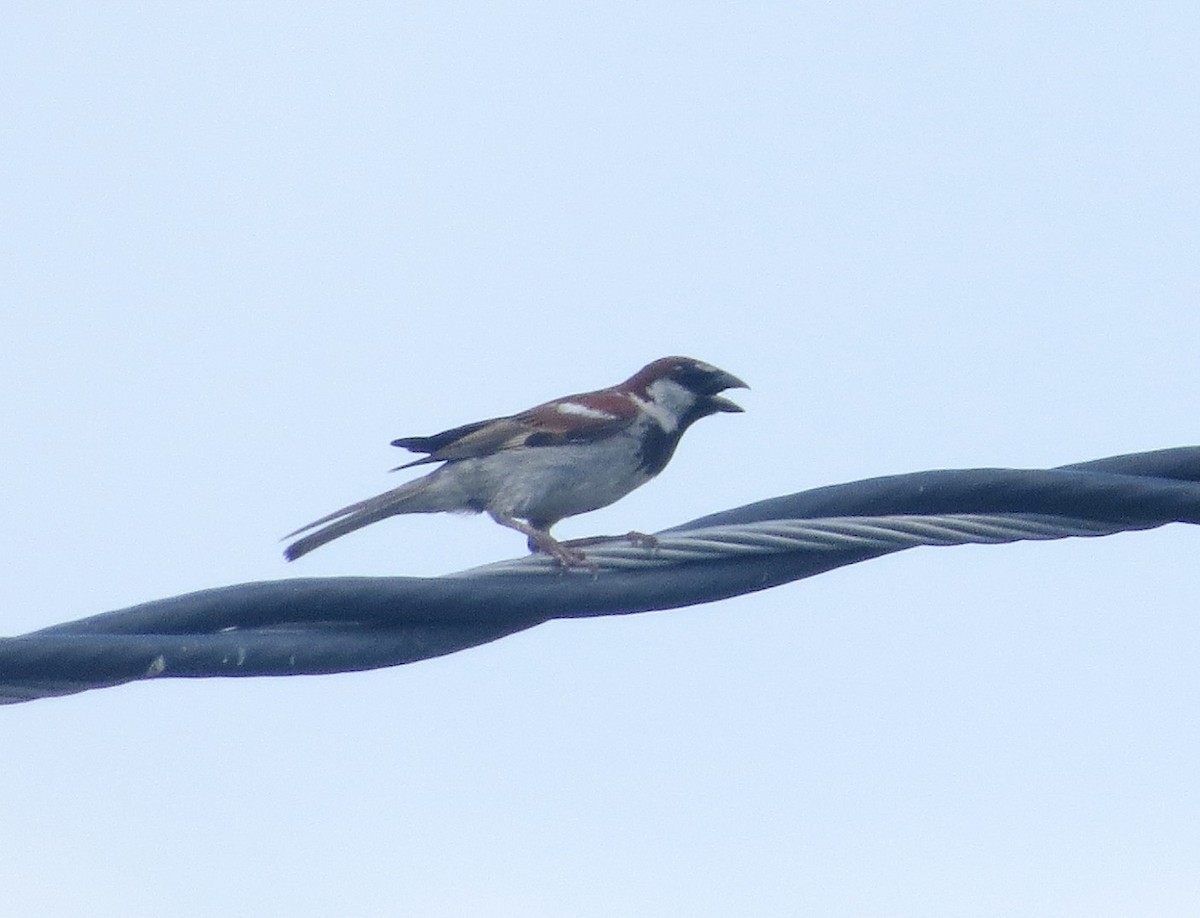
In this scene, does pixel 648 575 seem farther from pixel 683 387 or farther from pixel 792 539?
pixel 683 387

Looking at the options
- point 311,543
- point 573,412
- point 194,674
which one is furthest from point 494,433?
point 194,674

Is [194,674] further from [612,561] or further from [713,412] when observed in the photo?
[713,412]

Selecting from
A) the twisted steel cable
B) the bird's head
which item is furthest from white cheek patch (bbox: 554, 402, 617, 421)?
the twisted steel cable

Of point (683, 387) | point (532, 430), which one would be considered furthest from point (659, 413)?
point (532, 430)

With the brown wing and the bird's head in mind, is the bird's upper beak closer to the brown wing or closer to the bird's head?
the bird's head

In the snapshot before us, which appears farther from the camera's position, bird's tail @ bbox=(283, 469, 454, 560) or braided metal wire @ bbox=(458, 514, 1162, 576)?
bird's tail @ bbox=(283, 469, 454, 560)

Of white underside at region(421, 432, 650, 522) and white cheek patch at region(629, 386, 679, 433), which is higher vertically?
white cheek patch at region(629, 386, 679, 433)
